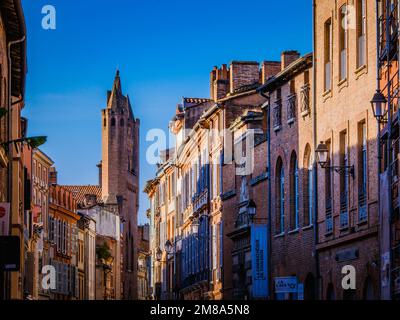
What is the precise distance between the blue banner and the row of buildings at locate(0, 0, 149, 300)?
8.13 m

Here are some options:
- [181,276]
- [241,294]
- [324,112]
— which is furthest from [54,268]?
[324,112]

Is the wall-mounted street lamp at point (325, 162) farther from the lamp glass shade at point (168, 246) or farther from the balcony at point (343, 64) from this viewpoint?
the lamp glass shade at point (168, 246)

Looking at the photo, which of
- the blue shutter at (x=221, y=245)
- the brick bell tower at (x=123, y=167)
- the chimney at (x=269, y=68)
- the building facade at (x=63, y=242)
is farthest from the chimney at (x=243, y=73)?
the brick bell tower at (x=123, y=167)

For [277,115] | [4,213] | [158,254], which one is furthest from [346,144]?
[158,254]

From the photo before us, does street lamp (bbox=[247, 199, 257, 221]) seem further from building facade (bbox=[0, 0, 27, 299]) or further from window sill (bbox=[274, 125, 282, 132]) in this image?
building facade (bbox=[0, 0, 27, 299])

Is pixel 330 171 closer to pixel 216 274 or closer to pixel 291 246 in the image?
pixel 291 246

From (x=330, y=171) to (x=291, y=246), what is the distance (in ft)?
16.5

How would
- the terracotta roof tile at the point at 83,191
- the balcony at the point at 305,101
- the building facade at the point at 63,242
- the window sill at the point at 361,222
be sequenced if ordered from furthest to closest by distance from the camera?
the terracotta roof tile at the point at 83,191 → the building facade at the point at 63,242 → the balcony at the point at 305,101 → the window sill at the point at 361,222

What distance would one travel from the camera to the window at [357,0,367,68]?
111ft

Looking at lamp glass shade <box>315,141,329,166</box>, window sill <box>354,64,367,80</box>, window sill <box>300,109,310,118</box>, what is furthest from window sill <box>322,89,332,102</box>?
window sill <box>354,64,367,80</box>

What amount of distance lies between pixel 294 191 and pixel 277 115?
3.12 metres

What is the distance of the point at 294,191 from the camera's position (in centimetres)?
4216

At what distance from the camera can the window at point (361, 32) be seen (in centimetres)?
3369

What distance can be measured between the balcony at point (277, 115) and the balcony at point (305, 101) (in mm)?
2818
